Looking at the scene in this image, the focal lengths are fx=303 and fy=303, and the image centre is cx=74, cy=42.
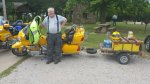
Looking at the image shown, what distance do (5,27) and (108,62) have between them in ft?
13.6

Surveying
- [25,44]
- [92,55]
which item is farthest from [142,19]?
[25,44]

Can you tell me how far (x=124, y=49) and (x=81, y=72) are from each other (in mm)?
1965

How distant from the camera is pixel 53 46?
959cm

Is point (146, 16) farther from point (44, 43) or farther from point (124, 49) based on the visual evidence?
point (44, 43)

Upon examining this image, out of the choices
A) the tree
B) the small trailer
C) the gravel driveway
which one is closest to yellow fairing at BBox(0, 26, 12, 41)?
the gravel driveway

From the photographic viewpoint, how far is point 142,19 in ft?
79.1

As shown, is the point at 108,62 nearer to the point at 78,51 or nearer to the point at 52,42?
the point at 78,51

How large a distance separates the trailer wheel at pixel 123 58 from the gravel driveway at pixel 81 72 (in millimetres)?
158

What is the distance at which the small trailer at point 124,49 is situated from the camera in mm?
9500

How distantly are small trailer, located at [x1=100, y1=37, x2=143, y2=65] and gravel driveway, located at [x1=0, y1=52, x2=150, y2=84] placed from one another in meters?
0.24

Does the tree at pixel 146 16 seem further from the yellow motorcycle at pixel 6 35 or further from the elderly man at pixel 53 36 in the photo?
the elderly man at pixel 53 36

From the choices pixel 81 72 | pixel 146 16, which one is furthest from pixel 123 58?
pixel 146 16

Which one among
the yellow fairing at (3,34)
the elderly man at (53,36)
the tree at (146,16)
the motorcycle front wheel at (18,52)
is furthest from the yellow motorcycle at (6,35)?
the tree at (146,16)

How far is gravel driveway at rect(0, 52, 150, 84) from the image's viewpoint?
7.55m
